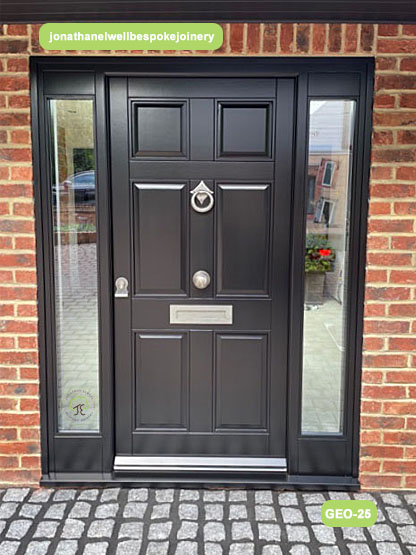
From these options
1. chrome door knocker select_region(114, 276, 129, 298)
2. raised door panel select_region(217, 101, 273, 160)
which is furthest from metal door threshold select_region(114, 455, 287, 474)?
raised door panel select_region(217, 101, 273, 160)

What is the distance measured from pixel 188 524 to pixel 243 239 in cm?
155

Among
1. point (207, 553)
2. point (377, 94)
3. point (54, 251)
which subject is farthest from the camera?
point (54, 251)

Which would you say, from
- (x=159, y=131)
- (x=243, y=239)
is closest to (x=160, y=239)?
(x=243, y=239)

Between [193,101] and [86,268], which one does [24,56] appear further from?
[86,268]

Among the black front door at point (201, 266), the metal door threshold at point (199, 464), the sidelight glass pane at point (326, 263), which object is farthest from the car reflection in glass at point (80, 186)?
the metal door threshold at point (199, 464)

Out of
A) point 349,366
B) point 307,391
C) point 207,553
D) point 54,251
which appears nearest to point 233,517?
point 207,553

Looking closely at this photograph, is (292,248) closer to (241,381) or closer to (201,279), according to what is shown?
(201,279)

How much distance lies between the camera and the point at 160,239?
3240 millimetres

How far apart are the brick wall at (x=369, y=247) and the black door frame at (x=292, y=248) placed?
56mm

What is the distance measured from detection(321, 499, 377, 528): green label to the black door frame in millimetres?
147

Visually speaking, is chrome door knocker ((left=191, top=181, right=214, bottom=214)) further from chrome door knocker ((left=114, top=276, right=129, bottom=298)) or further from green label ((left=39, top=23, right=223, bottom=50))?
green label ((left=39, top=23, right=223, bottom=50))

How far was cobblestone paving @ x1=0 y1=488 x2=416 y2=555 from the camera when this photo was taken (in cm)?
277

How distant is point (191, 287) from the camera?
129 inches

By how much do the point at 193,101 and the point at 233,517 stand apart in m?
2.24
